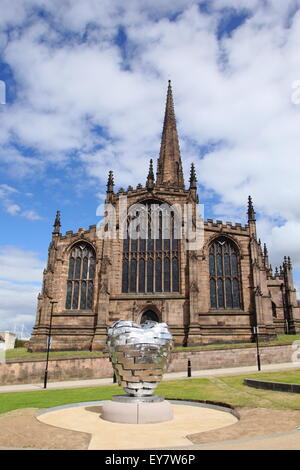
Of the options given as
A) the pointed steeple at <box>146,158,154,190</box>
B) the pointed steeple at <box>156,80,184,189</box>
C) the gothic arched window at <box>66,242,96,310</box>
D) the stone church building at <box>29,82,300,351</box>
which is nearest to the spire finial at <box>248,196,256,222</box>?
the stone church building at <box>29,82,300,351</box>

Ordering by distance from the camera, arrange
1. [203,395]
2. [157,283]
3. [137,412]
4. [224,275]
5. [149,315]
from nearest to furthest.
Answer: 1. [137,412]
2. [203,395]
3. [149,315]
4. [157,283]
5. [224,275]

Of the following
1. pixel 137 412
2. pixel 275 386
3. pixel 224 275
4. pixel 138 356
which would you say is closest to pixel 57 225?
pixel 224 275

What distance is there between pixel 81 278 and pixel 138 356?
2582cm

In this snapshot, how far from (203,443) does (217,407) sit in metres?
5.02

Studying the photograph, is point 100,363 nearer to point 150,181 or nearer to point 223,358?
point 223,358

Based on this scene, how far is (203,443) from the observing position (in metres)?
6.10

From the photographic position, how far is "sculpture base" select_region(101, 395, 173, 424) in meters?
8.62

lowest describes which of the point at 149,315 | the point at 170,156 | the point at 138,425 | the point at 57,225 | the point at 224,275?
the point at 138,425

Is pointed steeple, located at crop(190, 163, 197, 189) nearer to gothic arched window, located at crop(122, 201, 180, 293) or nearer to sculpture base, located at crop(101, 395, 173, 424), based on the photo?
gothic arched window, located at crop(122, 201, 180, 293)

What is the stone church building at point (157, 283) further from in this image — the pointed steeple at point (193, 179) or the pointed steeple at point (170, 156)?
the pointed steeple at point (170, 156)

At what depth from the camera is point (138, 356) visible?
30.8ft

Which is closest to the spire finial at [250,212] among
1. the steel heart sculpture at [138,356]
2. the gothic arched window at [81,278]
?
the gothic arched window at [81,278]

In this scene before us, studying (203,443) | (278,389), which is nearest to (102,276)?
(278,389)

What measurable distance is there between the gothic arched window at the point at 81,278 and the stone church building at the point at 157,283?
3.8 inches
